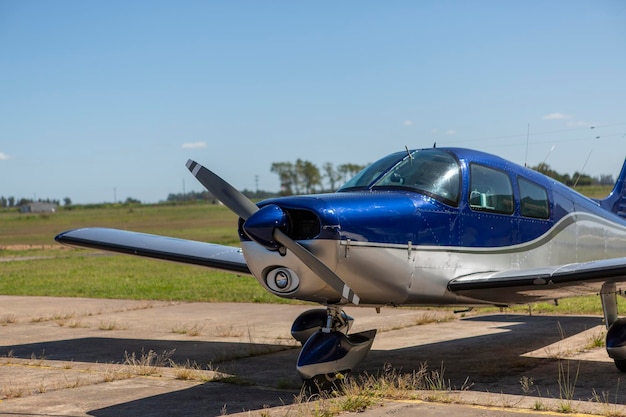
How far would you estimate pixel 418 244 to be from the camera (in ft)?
26.7

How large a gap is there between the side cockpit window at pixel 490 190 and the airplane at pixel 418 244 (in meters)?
0.01

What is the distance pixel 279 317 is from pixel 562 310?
16.9 feet

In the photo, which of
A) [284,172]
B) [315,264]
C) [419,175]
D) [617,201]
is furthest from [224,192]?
[284,172]

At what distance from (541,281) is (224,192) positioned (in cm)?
340

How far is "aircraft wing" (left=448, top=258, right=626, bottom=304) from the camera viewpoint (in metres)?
7.99

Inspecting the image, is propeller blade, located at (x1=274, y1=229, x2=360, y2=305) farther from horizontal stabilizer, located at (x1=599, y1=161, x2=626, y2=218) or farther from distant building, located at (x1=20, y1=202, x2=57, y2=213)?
distant building, located at (x1=20, y1=202, x2=57, y2=213)

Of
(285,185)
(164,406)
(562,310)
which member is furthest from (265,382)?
(285,185)

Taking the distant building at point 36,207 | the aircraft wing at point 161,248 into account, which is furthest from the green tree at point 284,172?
the aircraft wing at point 161,248

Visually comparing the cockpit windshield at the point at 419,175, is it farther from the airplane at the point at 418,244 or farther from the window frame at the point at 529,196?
the window frame at the point at 529,196

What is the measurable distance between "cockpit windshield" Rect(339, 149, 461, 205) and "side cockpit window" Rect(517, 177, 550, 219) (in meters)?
1.13

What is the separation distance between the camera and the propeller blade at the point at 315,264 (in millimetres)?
7141

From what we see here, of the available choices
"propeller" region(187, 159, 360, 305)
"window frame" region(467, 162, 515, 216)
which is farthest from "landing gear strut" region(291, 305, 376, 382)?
"window frame" region(467, 162, 515, 216)

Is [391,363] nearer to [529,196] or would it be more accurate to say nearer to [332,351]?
[332,351]

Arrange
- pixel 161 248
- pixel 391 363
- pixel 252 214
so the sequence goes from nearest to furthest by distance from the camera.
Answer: pixel 252 214
pixel 391 363
pixel 161 248
